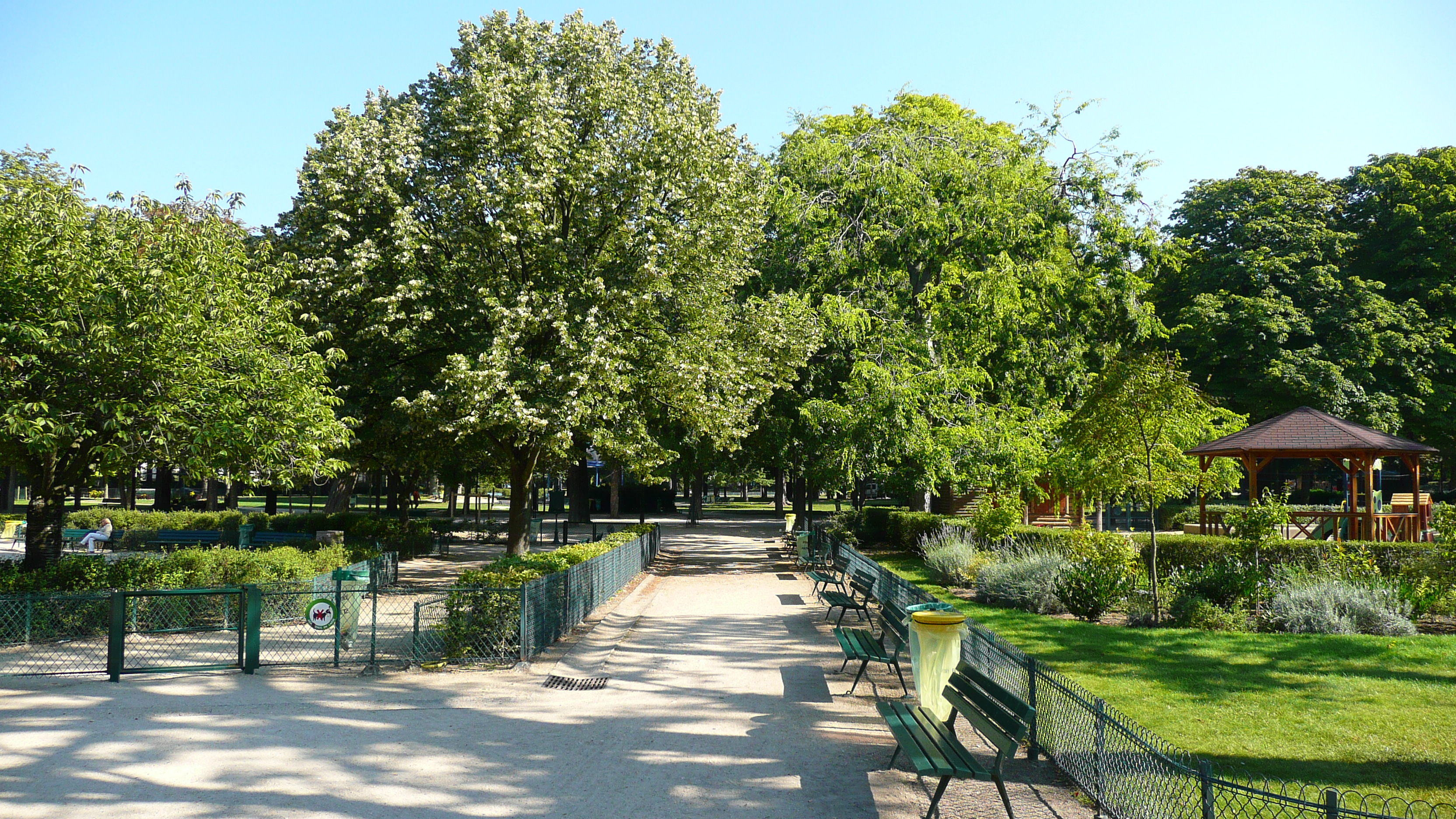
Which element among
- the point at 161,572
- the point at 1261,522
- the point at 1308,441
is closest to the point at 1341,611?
the point at 1261,522

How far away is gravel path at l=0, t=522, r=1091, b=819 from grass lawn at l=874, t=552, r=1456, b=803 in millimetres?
2012

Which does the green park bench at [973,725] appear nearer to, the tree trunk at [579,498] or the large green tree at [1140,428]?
the large green tree at [1140,428]

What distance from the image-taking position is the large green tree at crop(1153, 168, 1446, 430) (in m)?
33.2

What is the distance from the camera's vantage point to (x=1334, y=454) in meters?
20.1

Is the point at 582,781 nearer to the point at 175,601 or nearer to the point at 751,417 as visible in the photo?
the point at 175,601

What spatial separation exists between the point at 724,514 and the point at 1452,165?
4021 centimetres

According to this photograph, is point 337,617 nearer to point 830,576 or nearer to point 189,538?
point 830,576

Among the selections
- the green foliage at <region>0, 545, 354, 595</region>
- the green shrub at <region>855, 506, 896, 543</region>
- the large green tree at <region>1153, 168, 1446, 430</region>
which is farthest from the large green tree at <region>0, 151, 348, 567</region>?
the large green tree at <region>1153, 168, 1446, 430</region>

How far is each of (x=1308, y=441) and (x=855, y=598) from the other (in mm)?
12522

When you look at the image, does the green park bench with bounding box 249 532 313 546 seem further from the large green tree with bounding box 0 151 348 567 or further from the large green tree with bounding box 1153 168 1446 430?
the large green tree with bounding box 1153 168 1446 430

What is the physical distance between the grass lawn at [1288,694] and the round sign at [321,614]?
914 centimetres

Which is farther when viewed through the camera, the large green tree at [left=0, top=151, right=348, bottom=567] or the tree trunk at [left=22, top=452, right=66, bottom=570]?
the tree trunk at [left=22, top=452, right=66, bottom=570]

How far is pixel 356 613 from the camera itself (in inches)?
499

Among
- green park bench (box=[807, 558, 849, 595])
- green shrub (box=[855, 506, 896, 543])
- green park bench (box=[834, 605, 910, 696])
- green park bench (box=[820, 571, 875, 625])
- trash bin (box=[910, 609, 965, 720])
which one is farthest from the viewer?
green shrub (box=[855, 506, 896, 543])
